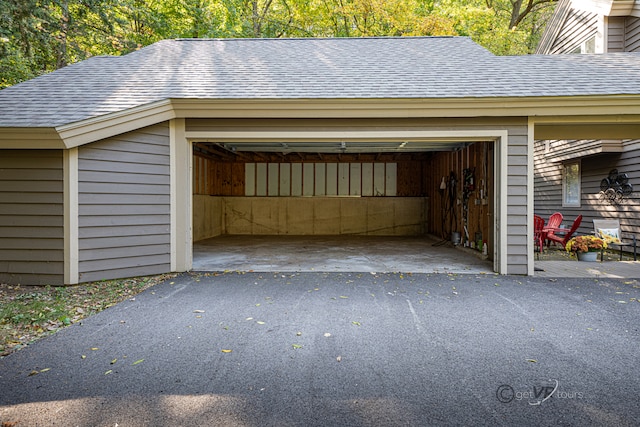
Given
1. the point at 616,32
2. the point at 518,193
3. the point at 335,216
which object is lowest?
the point at 335,216

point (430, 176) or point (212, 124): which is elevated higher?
point (212, 124)

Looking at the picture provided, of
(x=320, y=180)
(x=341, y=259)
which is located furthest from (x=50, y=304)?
(x=320, y=180)

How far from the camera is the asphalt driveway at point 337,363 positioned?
1932 millimetres

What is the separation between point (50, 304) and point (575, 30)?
13.9 m

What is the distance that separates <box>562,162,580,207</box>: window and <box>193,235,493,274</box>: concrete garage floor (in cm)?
408

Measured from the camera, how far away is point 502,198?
5.51 metres

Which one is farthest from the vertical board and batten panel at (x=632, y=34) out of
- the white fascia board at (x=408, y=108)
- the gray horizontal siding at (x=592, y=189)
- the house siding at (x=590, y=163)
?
the white fascia board at (x=408, y=108)

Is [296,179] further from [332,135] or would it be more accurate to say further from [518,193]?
[518,193]

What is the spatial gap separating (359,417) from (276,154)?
1152cm

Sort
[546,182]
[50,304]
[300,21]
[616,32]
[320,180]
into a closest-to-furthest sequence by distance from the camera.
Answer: [50,304], [616,32], [546,182], [320,180], [300,21]

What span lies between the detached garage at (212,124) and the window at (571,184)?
388 cm

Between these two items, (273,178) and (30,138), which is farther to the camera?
(273,178)

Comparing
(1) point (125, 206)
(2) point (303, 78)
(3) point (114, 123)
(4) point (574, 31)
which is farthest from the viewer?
(4) point (574, 31)

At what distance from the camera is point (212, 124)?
568cm
